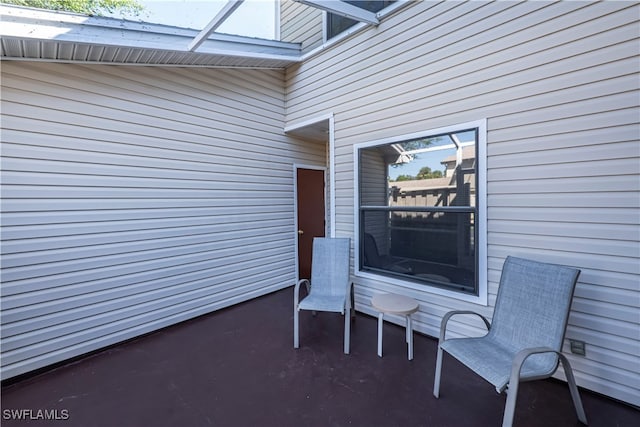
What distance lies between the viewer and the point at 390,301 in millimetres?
2734

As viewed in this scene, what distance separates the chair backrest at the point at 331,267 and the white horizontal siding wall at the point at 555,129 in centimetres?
83

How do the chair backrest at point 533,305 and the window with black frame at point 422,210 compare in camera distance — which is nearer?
the chair backrest at point 533,305

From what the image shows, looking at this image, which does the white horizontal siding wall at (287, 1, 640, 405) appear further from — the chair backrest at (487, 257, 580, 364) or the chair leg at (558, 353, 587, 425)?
the chair leg at (558, 353, 587, 425)

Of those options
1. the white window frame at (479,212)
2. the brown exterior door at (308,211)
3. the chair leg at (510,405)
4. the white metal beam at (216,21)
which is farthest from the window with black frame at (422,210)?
the white metal beam at (216,21)

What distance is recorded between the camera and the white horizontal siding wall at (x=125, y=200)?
228 cm

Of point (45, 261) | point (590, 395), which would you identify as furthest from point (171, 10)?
point (590, 395)

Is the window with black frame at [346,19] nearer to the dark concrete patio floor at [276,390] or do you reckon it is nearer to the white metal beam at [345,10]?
the white metal beam at [345,10]

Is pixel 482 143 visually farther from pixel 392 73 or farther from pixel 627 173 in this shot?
pixel 392 73

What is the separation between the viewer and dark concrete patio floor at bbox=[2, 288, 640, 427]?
1.83m

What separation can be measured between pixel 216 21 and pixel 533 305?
342cm

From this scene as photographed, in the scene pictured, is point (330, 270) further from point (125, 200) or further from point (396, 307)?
point (125, 200)

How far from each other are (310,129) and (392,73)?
164 cm

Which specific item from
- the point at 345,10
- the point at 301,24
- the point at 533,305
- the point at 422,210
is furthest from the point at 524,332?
the point at 301,24

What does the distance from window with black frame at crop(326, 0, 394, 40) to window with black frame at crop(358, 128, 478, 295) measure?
1620mm
